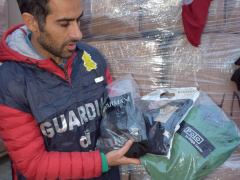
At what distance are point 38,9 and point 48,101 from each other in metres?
0.34

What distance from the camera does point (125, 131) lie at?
90 cm

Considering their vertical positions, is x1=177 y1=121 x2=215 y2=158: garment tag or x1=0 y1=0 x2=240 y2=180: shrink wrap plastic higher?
x1=0 y1=0 x2=240 y2=180: shrink wrap plastic

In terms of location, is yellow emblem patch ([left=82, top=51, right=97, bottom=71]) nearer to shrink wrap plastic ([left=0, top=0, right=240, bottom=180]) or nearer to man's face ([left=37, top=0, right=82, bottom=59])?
man's face ([left=37, top=0, right=82, bottom=59])

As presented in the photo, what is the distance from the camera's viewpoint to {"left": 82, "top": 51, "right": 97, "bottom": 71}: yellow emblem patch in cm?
105

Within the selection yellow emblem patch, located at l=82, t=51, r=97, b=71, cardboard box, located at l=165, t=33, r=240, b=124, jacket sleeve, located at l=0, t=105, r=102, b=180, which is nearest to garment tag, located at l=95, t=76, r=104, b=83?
A: yellow emblem patch, located at l=82, t=51, r=97, b=71

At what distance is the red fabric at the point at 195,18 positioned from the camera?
1276 mm

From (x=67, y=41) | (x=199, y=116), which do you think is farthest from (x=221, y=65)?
(x=67, y=41)

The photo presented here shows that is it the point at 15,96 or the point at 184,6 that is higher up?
the point at 184,6

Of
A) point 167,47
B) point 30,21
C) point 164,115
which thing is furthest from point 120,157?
point 167,47

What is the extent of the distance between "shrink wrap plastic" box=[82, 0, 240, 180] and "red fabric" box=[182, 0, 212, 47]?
5 cm

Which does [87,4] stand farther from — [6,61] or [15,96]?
[15,96]

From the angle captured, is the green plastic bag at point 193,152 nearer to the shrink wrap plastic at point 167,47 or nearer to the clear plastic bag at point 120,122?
the clear plastic bag at point 120,122

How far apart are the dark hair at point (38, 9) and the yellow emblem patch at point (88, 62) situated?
241 millimetres

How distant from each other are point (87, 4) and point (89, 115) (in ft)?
2.65
